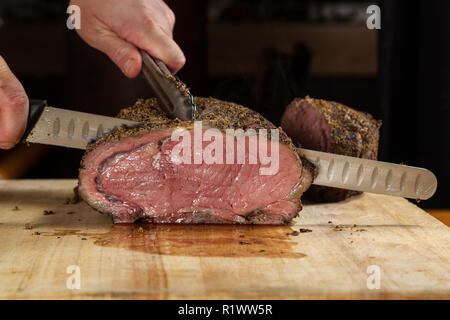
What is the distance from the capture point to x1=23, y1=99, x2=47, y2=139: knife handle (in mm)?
2156

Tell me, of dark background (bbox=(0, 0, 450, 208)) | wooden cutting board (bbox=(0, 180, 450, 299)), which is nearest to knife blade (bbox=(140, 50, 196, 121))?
wooden cutting board (bbox=(0, 180, 450, 299))

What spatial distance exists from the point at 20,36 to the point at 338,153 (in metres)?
4.13

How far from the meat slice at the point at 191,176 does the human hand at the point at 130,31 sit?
387 millimetres

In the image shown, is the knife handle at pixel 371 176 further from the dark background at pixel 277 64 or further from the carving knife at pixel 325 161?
the dark background at pixel 277 64

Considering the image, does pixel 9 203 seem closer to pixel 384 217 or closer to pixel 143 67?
pixel 143 67

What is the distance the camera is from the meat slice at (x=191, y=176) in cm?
212

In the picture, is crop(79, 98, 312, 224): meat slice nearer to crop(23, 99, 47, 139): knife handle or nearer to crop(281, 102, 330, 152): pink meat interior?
crop(23, 99, 47, 139): knife handle

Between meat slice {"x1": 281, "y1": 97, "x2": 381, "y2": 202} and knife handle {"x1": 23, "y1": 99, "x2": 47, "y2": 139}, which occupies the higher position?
knife handle {"x1": 23, "y1": 99, "x2": 47, "y2": 139}

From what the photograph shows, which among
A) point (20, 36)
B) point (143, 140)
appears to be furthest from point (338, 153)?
point (20, 36)

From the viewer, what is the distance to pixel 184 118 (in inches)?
86.7

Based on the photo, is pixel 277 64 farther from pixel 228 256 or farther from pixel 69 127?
pixel 228 256

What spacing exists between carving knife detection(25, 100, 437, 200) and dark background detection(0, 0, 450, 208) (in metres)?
0.87

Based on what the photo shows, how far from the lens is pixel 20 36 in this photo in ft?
18.3

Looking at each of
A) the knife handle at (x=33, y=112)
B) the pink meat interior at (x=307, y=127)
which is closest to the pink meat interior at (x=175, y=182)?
the knife handle at (x=33, y=112)
